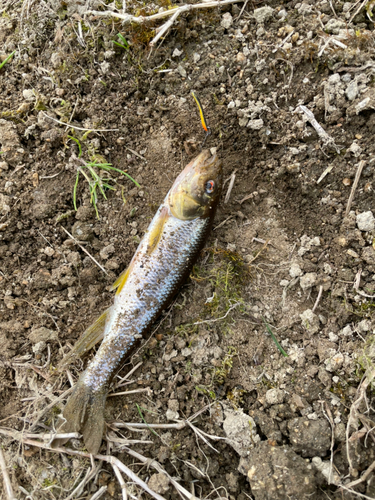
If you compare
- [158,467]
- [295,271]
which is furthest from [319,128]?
[158,467]

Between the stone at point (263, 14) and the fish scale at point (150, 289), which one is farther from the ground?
the stone at point (263, 14)

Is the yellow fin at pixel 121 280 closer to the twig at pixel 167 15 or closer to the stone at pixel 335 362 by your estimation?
the stone at pixel 335 362

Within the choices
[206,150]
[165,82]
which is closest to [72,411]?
[206,150]

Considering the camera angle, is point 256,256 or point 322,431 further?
point 256,256

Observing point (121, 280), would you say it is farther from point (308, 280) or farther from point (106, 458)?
point (308, 280)

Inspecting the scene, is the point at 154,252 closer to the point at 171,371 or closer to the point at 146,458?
the point at 171,371

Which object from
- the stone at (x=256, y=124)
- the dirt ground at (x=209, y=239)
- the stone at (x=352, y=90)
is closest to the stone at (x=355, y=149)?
the dirt ground at (x=209, y=239)
